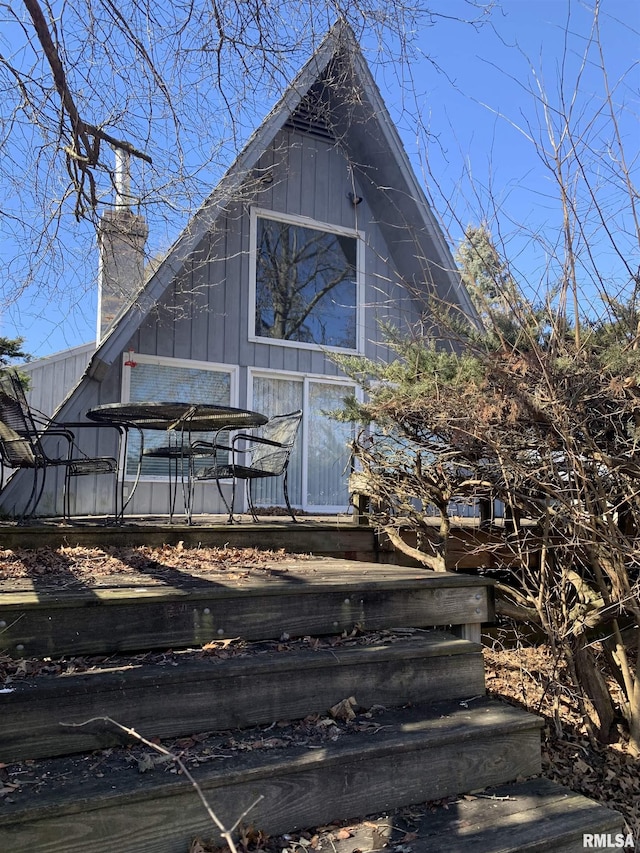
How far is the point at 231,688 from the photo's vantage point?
7.48ft

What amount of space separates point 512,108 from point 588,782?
320 centimetres

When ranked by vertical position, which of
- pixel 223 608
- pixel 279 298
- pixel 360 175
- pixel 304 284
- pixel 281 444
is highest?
pixel 360 175

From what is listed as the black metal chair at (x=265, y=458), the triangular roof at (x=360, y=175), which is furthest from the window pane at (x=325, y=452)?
the black metal chair at (x=265, y=458)

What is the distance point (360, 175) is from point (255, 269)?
88.5 inches

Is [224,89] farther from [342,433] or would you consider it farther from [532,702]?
[342,433]

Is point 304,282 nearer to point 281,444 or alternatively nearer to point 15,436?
point 281,444

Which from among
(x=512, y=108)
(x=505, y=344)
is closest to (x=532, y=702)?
(x=505, y=344)

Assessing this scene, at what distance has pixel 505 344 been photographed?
3.04 meters

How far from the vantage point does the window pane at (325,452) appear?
8602 mm

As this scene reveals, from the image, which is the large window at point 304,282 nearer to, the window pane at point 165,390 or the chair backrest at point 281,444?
the window pane at point 165,390

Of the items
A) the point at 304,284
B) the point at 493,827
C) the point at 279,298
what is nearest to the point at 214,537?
the point at 493,827

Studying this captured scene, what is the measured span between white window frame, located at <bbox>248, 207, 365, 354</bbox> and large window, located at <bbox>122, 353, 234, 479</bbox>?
2.50ft

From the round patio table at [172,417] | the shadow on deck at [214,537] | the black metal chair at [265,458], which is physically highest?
the round patio table at [172,417]

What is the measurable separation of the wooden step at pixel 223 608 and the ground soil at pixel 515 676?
0.11m
